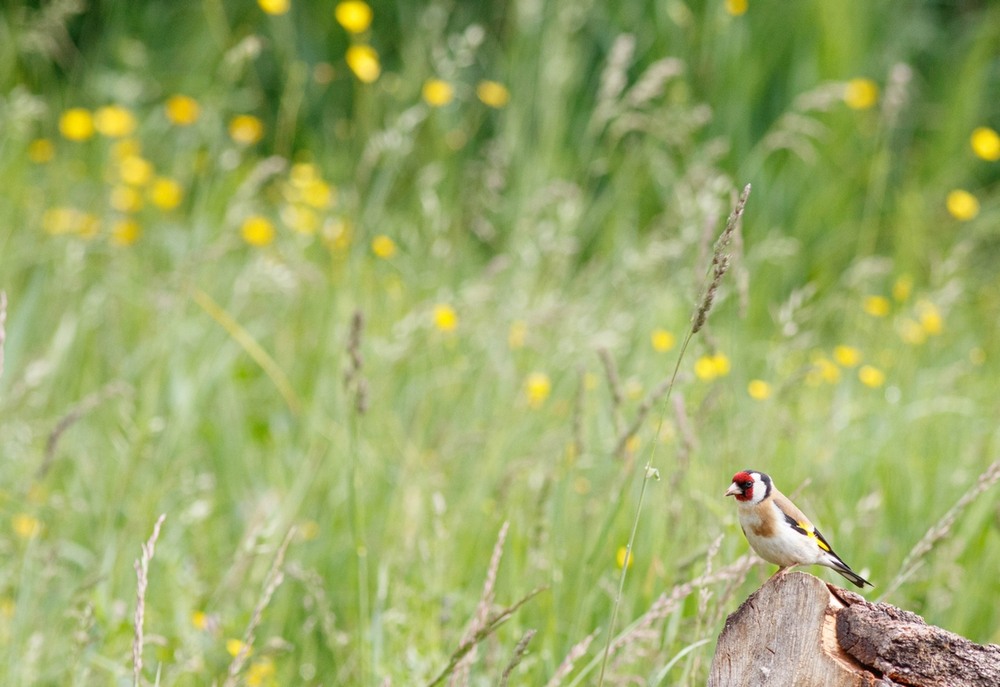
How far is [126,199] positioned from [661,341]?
242cm

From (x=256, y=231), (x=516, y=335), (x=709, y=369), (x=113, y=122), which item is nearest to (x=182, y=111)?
(x=113, y=122)

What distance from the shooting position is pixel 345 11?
435 cm

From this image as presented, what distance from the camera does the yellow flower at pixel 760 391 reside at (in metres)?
3.43

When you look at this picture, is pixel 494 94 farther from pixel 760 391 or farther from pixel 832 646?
pixel 832 646

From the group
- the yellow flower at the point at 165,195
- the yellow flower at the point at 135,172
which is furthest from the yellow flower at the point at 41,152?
the yellow flower at the point at 165,195

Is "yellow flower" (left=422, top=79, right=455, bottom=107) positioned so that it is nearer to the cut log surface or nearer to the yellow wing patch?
the yellow wing patch

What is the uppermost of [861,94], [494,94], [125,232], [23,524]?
[861,94]

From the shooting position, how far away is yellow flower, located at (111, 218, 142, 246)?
474 centimetres

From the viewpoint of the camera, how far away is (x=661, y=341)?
3916mm

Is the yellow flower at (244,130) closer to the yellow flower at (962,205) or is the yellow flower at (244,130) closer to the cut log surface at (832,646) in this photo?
the yellow flower at (962,205)

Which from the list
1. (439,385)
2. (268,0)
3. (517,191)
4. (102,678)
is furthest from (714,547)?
(517,191)

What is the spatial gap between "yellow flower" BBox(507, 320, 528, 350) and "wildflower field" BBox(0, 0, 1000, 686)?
0.08 ft

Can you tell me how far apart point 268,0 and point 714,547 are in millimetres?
3074

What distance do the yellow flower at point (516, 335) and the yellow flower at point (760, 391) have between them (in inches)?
29.0
